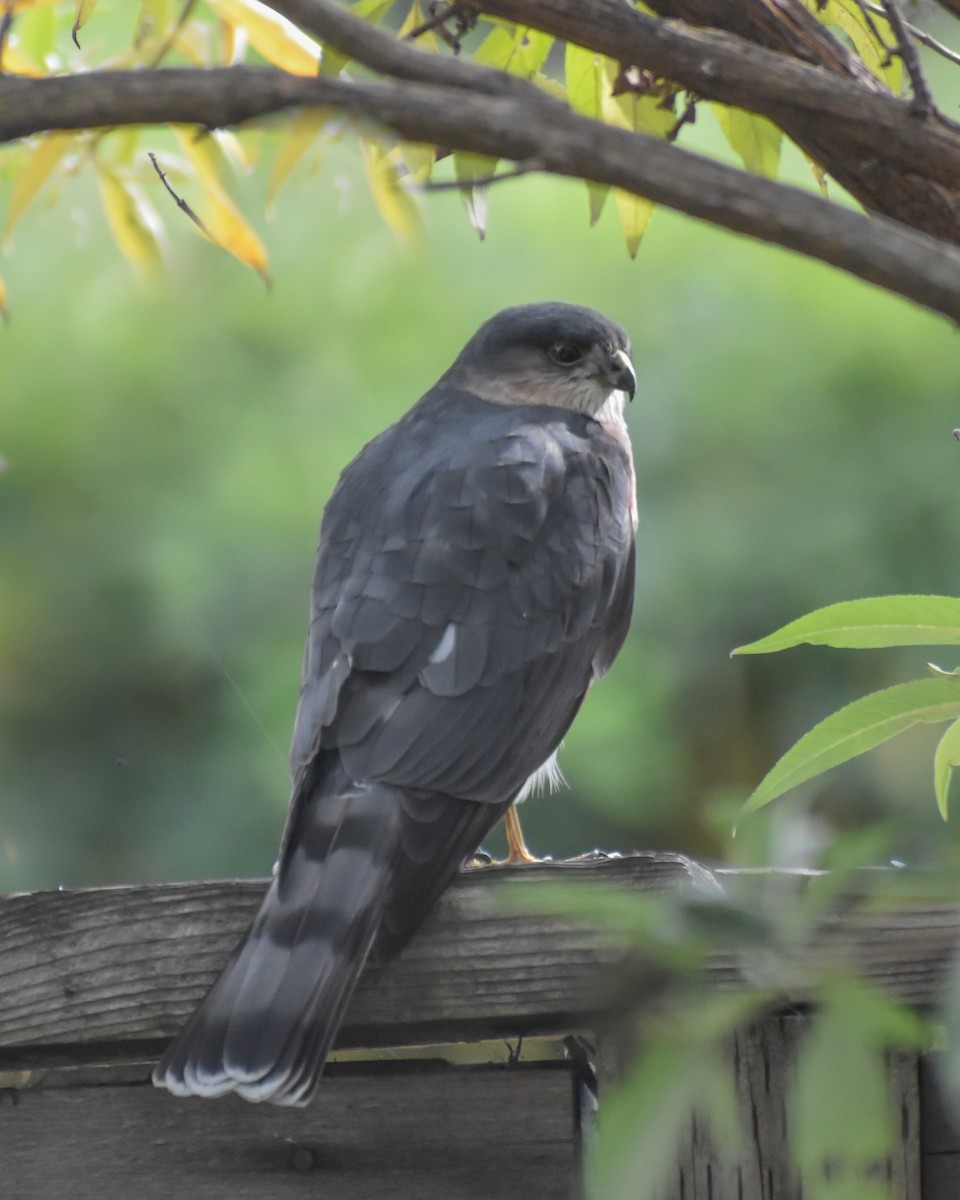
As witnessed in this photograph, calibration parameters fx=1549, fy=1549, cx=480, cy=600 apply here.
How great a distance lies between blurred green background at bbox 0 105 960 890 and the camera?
17.2 ft

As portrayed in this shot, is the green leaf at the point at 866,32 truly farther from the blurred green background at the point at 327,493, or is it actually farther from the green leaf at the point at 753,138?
the blurred green background at the point at 327,493

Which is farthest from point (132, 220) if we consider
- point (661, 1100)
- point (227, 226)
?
point (661, 1100)

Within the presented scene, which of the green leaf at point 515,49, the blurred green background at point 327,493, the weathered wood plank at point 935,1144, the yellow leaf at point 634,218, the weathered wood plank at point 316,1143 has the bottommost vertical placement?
the blurred green background at point 327,493

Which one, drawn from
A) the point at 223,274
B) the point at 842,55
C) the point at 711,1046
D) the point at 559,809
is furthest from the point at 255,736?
the point at 711,1046

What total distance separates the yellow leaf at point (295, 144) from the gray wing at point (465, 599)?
75cm

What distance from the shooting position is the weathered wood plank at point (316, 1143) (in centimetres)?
153

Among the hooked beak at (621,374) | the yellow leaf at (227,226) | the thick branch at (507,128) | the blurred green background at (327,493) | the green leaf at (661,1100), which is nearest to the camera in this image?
the green leaf at (661,1100)

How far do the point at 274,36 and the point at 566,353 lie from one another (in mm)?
1327

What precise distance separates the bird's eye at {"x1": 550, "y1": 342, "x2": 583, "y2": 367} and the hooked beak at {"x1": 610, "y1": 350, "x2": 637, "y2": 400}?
0.27ft

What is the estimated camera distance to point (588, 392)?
9.96 feet

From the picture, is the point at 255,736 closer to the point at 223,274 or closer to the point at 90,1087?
the point at 223,274

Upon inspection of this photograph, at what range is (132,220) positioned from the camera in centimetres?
214

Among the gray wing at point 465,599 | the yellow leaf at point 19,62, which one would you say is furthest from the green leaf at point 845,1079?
the yellow leaf at point 19,62

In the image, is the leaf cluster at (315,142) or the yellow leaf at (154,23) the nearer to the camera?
the leaf cluster at (315,142)
